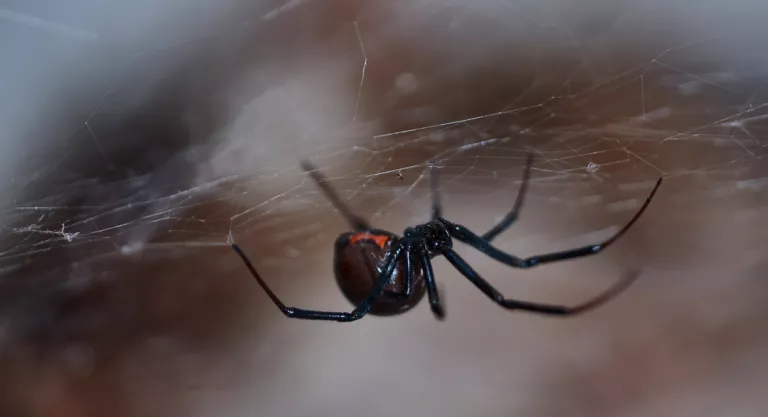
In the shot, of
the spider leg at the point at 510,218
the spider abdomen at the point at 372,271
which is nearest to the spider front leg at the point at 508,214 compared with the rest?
the spider leg at the point at 510,218

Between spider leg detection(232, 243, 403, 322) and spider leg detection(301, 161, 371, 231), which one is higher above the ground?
spider leg detection(301, 161, 371, 231)

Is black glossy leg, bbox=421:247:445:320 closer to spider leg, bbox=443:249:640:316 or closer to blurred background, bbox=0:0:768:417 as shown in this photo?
spider leg, bbox=443:249:640:316

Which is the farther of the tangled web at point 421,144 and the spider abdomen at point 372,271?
the tangled web at point 421,144

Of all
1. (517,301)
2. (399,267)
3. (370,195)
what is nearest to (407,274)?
(399,267)

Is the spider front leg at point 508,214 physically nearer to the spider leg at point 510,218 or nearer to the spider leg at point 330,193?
the spider leg at point 510,218

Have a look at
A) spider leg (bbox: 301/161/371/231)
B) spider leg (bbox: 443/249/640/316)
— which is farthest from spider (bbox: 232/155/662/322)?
spider leg (bbox: 301/161/371/231)

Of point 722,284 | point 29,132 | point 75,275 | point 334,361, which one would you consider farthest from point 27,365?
point 722,284
